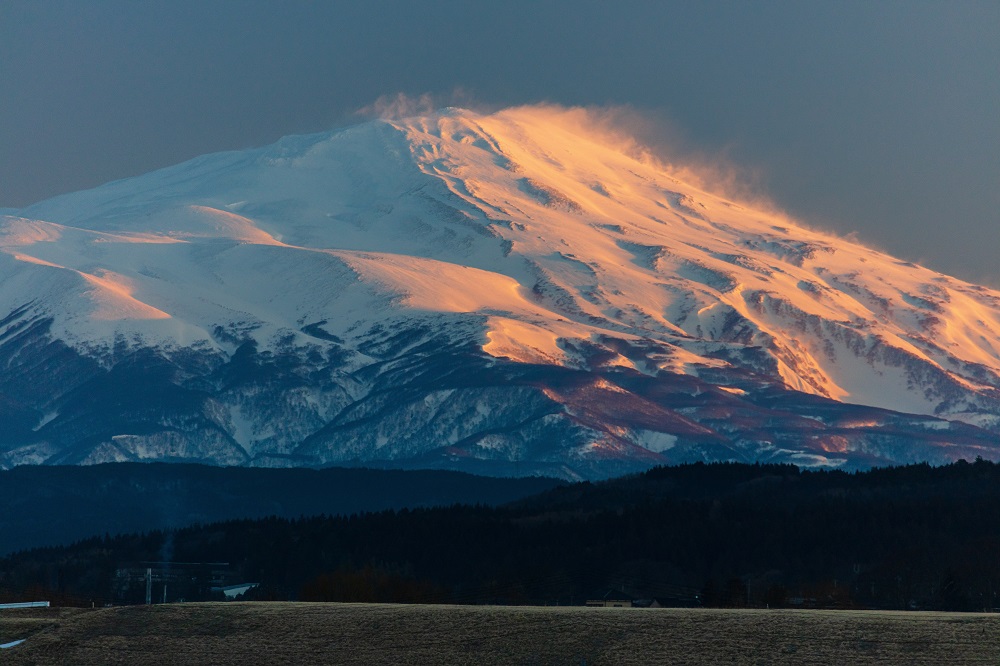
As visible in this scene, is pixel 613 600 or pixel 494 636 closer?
pixel 494 636

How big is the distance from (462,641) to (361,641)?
→ 5.23m

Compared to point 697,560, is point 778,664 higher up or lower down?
lower down

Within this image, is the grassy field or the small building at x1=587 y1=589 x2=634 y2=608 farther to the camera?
the small building at x1=587 y1=589 x2=634 y2=608

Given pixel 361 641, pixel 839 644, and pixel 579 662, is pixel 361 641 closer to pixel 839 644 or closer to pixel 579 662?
pixel 579 662

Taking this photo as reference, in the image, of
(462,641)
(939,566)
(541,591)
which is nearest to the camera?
(462,641)

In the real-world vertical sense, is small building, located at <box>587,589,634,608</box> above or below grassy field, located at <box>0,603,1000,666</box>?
above

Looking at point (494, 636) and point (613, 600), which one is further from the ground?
point (613, 600)

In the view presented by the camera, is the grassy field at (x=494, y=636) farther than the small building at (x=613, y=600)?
No

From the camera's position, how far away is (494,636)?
8756 cm

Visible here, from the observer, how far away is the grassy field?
8231 centimetres

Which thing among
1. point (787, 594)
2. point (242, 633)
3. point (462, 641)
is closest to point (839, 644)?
point (462, 641)

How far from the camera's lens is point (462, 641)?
287 feet

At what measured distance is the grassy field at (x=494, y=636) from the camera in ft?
270

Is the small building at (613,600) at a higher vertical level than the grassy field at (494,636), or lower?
higher
